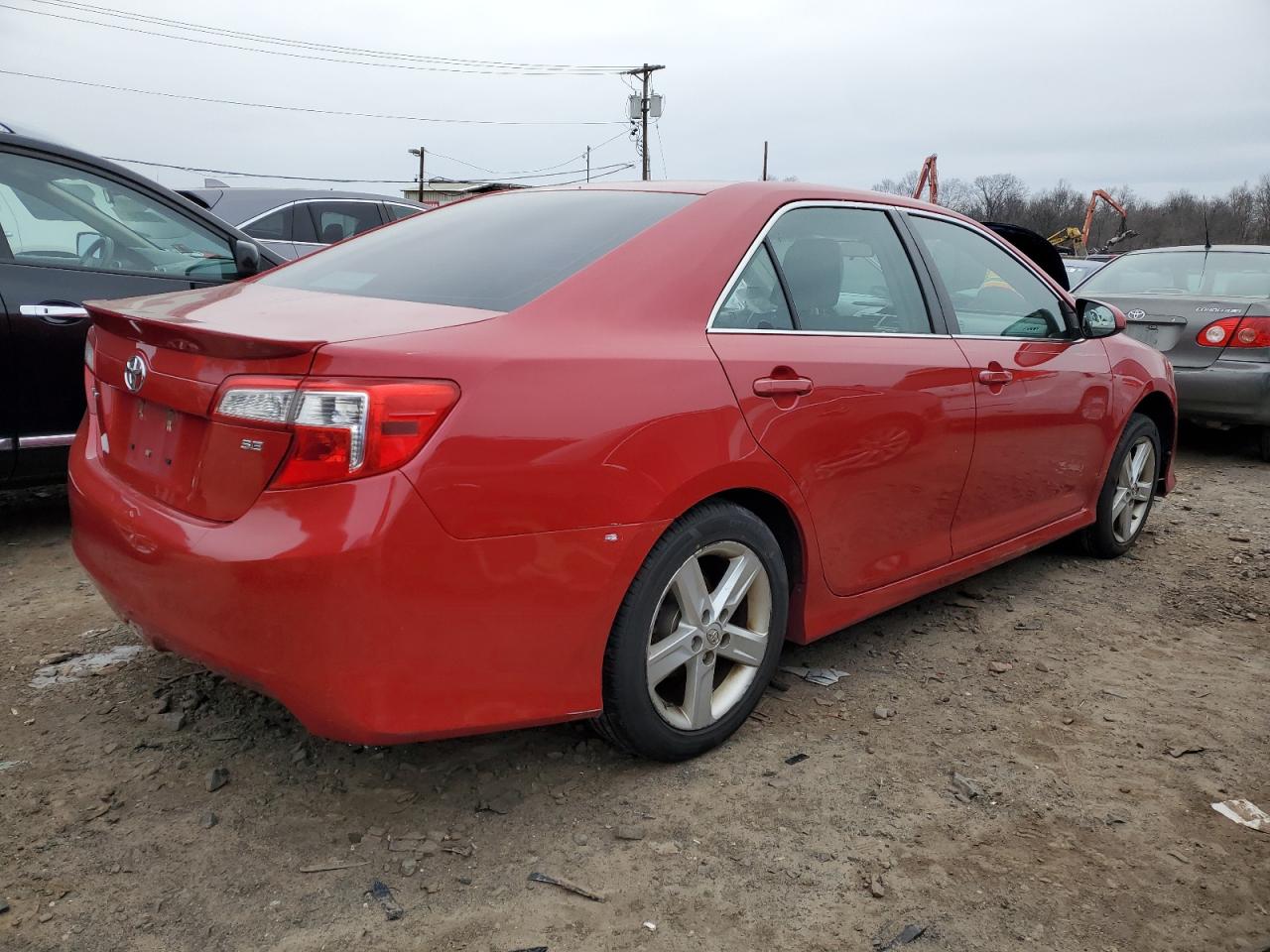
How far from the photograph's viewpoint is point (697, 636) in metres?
2.57

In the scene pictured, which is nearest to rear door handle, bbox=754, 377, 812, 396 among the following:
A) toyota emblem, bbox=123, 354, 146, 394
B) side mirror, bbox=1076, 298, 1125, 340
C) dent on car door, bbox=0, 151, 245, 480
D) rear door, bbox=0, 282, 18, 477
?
toyota emblem, bbox=123, 354, 146, 394

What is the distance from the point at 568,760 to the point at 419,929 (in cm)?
71

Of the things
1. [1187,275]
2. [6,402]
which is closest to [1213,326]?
[1187,275]

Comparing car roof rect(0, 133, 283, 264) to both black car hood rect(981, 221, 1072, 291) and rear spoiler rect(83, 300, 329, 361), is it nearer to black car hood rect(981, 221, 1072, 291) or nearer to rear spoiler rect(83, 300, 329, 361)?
rear spoiler rect(83, 300, 329, 361)

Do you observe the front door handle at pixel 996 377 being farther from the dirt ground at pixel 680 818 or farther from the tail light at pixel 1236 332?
the tail light at pixel 1236 332

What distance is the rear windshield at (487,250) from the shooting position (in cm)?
247

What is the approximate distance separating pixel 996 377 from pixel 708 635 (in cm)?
153

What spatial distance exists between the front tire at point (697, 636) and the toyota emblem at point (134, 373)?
1.24 metres

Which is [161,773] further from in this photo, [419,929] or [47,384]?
[47,384]

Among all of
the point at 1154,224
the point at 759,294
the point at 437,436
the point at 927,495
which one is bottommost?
the point at 927,495

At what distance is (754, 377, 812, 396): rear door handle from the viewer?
8.59 ft

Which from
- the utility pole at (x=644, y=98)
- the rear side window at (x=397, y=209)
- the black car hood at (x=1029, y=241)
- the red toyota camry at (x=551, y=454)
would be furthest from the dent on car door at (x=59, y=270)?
the utility pole at (x=644, y=98)

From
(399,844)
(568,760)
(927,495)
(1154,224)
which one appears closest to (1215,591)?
(927,495)

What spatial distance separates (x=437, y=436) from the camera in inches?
78.6
